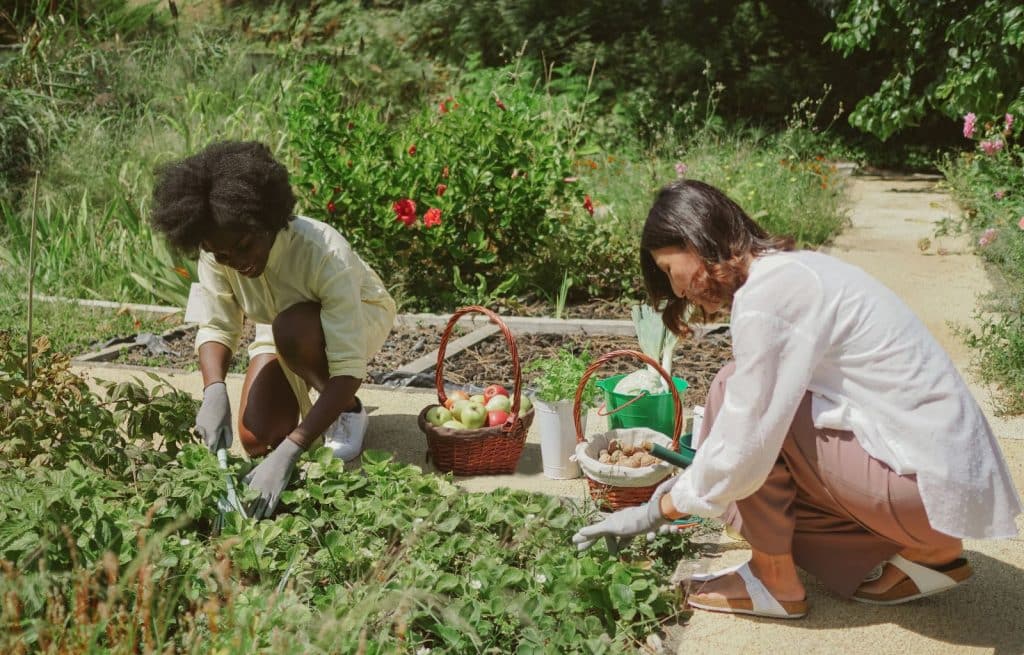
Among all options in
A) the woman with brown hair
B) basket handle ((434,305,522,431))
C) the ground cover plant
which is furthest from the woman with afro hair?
the woman with brown hair

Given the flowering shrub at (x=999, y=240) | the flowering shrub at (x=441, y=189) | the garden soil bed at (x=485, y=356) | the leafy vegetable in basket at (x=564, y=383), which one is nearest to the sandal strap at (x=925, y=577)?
the leafy vegetable in basket at (x=564, y=383)

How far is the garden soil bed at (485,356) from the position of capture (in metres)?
4.73

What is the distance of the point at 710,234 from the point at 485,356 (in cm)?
281

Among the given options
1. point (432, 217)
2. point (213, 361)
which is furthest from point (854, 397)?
point (432, 217)

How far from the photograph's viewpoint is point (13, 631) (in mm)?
2074

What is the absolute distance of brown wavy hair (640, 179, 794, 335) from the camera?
7.89 feet

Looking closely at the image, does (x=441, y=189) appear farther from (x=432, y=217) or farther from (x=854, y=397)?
(x=854, y=397)

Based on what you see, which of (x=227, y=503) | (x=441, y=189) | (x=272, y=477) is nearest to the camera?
(x=227, y=503)

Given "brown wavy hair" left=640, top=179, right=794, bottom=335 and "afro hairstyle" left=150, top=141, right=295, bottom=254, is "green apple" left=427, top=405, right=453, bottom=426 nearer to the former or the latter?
"afro hairstyle" left=150, top=141, right=295, bottom=254

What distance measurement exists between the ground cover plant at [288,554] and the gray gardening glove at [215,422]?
2.7 inches

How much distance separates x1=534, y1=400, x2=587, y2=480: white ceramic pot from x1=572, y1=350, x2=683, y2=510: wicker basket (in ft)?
0.70

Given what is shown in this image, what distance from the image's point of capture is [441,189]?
5.58 meters

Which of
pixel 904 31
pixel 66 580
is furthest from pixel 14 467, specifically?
pixel 904 31

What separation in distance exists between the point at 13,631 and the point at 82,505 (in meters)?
0.45
